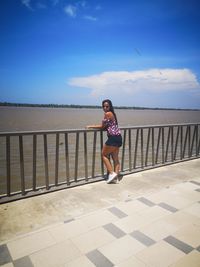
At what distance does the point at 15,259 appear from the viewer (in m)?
2.23

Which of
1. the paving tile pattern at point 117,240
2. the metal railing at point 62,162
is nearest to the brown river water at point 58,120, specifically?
the metal railing at point 62,162

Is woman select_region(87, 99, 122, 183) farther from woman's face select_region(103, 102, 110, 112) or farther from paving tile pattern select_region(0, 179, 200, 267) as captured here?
paving tile pattern select_region(0, 179, 200, 267)

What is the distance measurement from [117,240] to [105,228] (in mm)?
275

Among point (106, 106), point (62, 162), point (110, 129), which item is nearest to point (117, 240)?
point (110, 129)

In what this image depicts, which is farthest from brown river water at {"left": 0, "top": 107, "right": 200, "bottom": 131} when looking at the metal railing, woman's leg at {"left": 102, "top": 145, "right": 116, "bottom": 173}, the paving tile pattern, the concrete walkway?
the paving tile pattern

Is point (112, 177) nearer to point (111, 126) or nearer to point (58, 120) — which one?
point (111, 126)

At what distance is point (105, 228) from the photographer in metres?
2.77

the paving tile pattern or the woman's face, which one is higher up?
the woman's face

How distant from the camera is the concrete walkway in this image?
2.25m

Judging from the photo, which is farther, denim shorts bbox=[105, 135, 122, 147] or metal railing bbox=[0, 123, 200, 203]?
denim shorts bbox=[105, 135, 122, 147]

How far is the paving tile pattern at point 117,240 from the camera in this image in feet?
7.29

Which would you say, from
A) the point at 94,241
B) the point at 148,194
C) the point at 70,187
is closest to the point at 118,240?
the point at 94,241

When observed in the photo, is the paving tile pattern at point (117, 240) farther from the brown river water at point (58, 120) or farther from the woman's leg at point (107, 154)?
the brown river water at point (58, 120)

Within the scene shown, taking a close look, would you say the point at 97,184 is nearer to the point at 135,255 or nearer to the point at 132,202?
the point at 132,202
